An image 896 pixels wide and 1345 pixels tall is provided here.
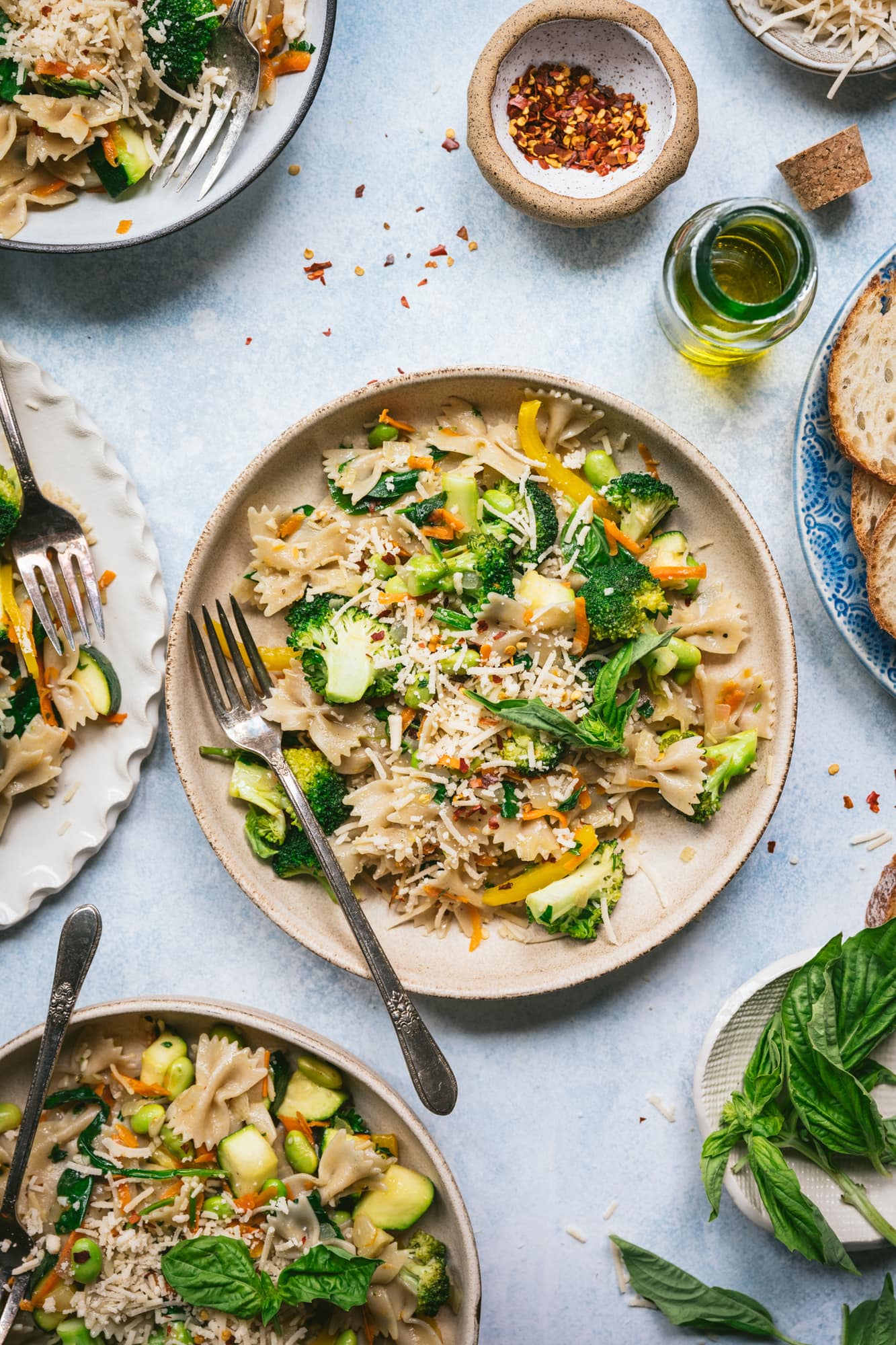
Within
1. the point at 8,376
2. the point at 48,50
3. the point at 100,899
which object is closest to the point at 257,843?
the point at 100,899

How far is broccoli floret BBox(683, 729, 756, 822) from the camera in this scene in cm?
327

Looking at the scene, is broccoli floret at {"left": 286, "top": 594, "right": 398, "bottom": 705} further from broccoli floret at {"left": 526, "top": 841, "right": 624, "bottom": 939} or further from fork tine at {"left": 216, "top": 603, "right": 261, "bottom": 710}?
broccoli floret at {"left": 526, "top": 841, "right": 624, "bottom": 939}

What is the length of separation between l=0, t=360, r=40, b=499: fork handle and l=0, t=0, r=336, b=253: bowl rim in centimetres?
49

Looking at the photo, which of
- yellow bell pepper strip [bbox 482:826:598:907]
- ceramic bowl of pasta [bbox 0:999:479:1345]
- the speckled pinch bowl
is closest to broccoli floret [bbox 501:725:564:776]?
yellow bell pepper strip [bbox 482:826:598:907]

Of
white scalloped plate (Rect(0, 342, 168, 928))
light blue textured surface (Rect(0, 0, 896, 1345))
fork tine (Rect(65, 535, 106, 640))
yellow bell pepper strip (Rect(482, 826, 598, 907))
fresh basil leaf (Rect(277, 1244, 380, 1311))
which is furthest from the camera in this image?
light blue textured surface (Rect(0, 0, 896, 1345))

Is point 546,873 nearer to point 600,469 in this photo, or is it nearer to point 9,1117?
point 600,469

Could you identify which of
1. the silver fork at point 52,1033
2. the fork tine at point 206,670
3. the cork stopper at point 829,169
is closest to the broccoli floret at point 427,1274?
the silver fork at point 52,1033

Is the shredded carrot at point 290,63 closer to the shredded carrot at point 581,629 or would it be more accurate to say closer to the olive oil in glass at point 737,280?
the olive oil in glass at point 737,280

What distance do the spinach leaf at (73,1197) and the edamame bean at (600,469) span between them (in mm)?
2987

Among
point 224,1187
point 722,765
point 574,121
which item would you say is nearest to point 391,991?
point 224,1187

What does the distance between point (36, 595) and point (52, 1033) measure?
1455 millimetres

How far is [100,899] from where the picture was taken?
3.67 meters

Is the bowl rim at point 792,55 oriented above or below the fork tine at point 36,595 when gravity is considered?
above

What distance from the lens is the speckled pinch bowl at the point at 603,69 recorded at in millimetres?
3352
